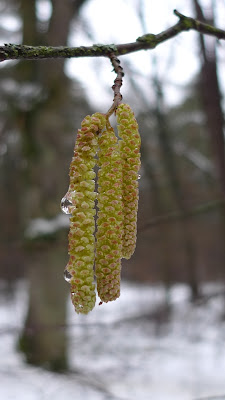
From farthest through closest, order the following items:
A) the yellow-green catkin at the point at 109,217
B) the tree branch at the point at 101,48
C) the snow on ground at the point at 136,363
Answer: the snow on ground at the point at 136,363, the yellow-green catkin at the point at 109,217, the tree branch at the point at 101,48

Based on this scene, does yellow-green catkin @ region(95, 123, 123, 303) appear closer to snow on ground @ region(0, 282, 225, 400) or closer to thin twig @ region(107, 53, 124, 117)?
thin twig @ region(107, 53, 124, 117)

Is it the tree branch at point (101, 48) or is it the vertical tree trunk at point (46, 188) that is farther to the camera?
the vertical tree trunk at point (46, 188)

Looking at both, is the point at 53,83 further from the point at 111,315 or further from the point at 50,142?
the point at 111,315

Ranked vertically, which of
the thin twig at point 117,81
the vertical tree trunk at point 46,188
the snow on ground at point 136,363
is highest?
the vertical tree trunk at point 46,188

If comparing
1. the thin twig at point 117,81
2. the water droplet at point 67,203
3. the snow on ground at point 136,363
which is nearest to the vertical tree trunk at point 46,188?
the snow on ground at point 136,363

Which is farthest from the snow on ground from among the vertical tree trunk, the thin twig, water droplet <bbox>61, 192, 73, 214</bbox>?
the thin twig

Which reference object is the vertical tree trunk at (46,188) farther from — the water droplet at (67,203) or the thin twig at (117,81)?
the thin twig at (117,81)

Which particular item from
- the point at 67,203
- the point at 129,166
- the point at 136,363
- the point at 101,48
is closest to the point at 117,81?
the point at 101,48

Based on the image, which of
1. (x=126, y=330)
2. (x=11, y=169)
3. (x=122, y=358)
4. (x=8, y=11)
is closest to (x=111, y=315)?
(x=126, y=330)
